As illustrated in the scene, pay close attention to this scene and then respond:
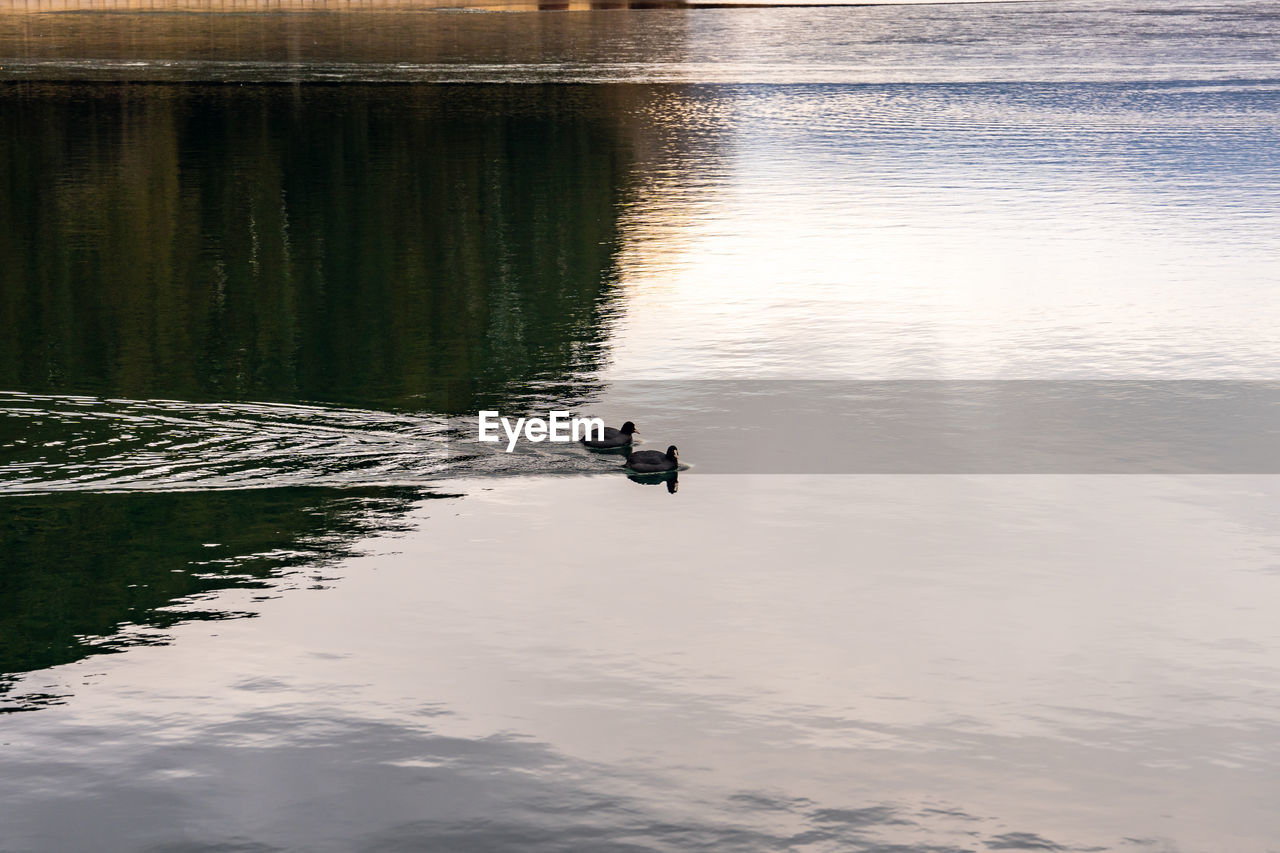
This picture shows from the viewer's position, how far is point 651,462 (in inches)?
865

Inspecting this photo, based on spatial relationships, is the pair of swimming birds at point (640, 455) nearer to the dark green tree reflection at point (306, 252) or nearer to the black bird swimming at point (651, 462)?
the black bird swimming at point (651, 462)

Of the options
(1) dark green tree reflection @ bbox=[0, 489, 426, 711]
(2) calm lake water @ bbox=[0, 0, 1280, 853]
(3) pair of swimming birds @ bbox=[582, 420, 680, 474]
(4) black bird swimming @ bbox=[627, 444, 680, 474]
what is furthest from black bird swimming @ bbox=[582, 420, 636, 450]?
(1) dark green tree reflection @ bbox=[0, 489, 426, 711]

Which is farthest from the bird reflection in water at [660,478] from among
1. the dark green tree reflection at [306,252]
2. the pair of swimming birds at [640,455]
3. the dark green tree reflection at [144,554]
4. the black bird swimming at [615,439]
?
the dark green tree reflection at [306,252]

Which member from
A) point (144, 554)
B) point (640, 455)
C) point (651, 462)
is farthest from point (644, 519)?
point (144, 554)

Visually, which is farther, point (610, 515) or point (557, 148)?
point (557, 148)

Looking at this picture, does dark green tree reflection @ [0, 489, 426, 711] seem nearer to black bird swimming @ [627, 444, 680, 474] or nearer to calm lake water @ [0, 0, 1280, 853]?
calm lake water @ [0, 0, 1280, 853]

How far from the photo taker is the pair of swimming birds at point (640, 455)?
72.2ft

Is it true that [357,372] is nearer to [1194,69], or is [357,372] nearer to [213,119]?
[213,119]

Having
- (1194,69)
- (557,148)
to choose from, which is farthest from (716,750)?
(1194,69)

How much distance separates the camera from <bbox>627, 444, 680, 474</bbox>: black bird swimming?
22.0m

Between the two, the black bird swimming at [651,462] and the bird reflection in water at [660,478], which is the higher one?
the black bird swimming at [651,462]

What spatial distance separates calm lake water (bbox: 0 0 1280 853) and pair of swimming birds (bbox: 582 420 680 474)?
0.39 metres

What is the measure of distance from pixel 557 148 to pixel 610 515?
41.9m

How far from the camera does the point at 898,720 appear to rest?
50.9 feet
